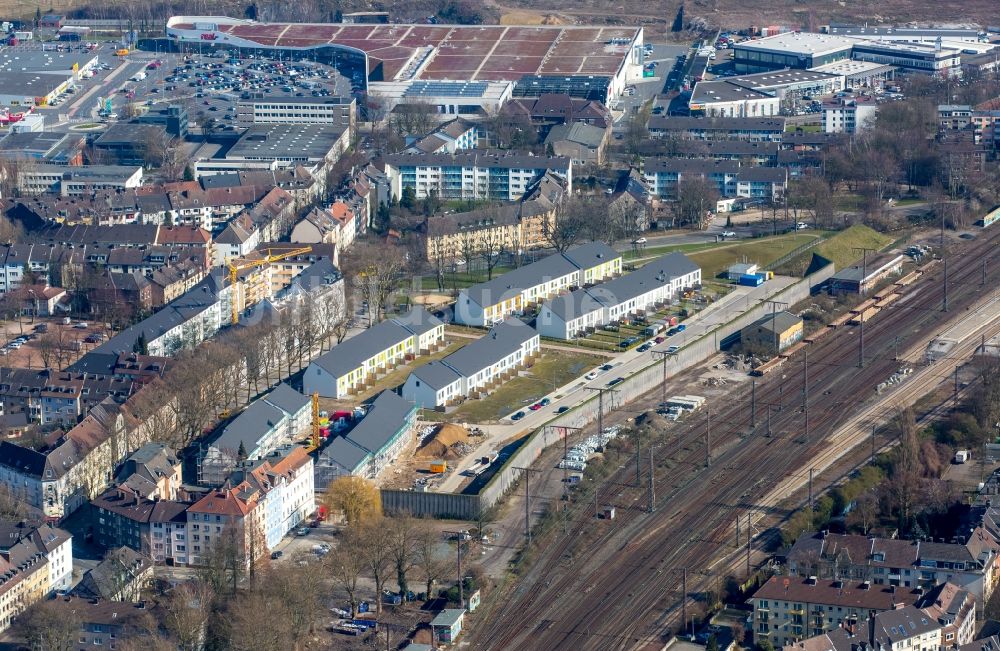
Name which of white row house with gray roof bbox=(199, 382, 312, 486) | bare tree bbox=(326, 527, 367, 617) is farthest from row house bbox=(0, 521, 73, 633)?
bare tree bbox=(326, 527, 367, 617)

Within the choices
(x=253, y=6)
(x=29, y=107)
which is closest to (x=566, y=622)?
(x=29, y=107)

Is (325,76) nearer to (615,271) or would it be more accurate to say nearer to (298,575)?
(615,271)

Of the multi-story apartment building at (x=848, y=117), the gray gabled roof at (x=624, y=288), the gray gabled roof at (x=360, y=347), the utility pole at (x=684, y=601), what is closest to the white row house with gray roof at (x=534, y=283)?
the gray gabled roof at (x=624, y=288)

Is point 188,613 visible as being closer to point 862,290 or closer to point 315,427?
point 315,427

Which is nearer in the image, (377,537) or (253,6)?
(377,537)

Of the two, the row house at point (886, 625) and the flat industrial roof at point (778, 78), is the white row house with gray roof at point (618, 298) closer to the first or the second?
the row house at point (886, 625)

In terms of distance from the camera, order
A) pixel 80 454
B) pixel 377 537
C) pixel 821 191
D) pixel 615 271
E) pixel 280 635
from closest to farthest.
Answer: pixel 280 635 → pixel 377 537 → pixel 80 454 → pixel 615 271 → pixel 821 191
